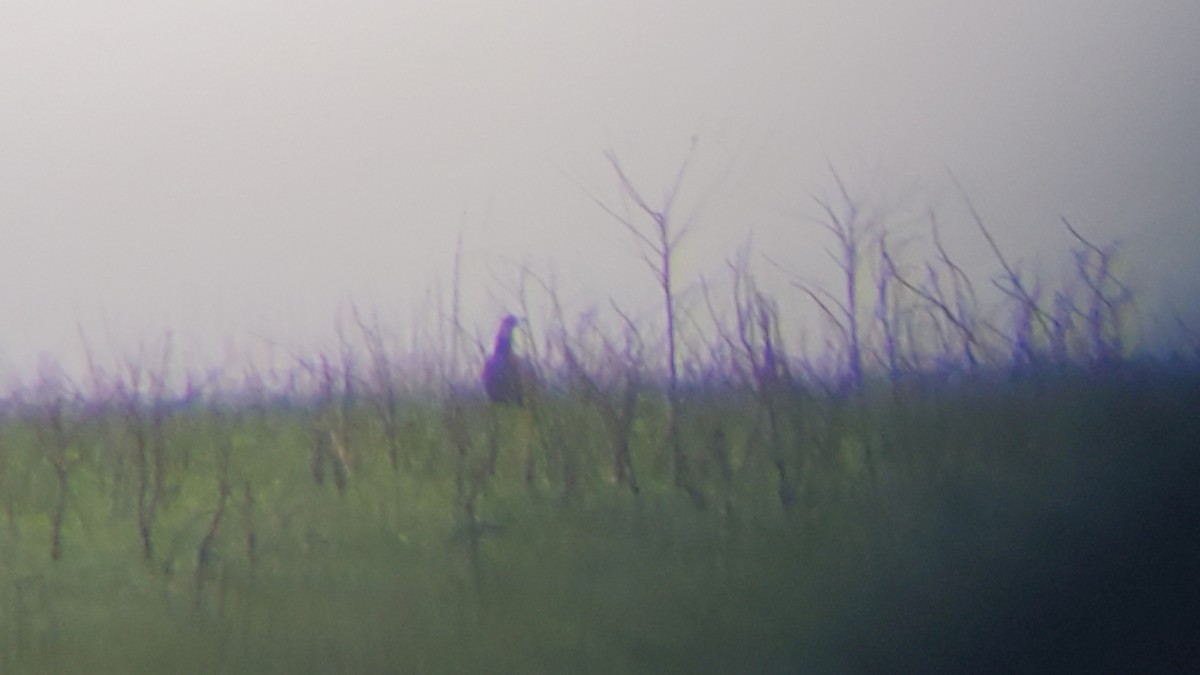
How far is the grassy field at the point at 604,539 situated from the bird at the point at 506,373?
0.03m

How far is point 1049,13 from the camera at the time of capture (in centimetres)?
176

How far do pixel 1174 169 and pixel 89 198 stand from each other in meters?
1.95

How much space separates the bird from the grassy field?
0.10ft

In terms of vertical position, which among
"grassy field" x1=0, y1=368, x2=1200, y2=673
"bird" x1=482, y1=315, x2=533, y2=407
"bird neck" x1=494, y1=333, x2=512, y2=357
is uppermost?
"bird neck" x1=494, y1=333, x2=512, y2=357

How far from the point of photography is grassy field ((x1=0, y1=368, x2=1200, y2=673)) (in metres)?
1.60

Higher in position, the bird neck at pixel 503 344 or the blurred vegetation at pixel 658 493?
the bird neck at pixel 503 344

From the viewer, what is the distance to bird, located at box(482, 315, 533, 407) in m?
1.65

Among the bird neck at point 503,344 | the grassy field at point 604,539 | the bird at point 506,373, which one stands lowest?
the grassy field at point 604,539

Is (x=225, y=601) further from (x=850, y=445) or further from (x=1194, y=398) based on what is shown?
(x=1194, y=398)

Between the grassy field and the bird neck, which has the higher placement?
the bird neck

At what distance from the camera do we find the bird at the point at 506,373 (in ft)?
5.40

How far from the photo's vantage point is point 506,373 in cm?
164

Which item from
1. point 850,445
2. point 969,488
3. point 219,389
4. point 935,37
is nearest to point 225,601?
point 219,389

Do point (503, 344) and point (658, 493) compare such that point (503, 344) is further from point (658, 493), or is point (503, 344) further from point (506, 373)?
point (658, 493)
